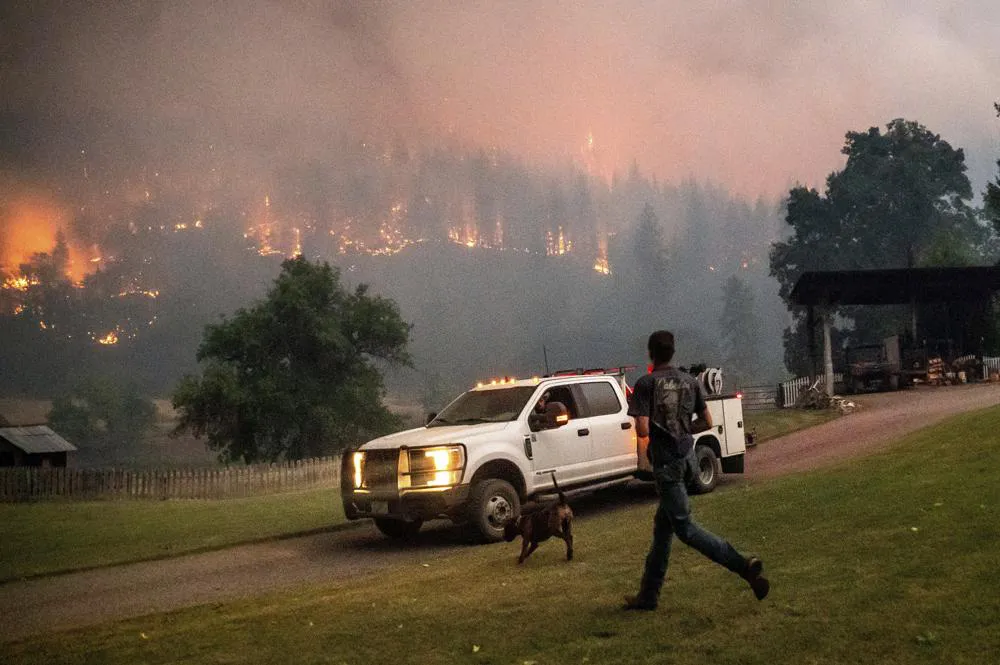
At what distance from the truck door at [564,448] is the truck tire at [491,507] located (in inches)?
23.9

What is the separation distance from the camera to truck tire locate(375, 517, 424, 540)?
502 inches

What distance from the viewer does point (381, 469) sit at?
1173cm

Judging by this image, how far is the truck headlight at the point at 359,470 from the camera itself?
1194 centimetres

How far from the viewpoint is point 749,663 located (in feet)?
16.5

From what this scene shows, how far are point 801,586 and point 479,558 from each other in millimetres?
4326

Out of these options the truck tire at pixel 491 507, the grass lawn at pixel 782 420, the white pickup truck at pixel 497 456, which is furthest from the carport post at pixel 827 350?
the truck tire at pixel 491 507

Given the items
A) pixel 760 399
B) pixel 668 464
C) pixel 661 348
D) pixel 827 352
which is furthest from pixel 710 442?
pixel 760 399

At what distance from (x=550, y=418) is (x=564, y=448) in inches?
33.2

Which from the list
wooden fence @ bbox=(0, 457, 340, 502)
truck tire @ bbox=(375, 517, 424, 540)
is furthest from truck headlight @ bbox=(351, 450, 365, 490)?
wooden fence @ bbox=(0, 457, 340, 502)

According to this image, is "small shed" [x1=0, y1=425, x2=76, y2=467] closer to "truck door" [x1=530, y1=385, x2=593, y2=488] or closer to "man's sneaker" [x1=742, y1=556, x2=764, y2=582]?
"truck door" [x1=530, y1=385, x2=593, y2=488]

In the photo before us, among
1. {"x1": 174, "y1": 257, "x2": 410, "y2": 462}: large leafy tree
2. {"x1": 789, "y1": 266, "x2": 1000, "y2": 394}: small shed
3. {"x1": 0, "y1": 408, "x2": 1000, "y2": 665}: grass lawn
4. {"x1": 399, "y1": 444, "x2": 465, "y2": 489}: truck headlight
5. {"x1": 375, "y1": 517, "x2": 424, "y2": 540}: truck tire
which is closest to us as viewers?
{"x1": 0, "y1": 408, "x2": 1000, "y2": 665}: grass lawn

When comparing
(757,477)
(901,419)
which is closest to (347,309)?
(901,419)

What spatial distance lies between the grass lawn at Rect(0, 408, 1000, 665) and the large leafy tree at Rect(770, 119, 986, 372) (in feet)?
250

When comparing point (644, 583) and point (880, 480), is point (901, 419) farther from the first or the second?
point (644, 583)
